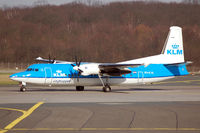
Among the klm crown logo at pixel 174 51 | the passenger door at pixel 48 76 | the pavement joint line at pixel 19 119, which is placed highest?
the klm crown logo at pixel 174 51

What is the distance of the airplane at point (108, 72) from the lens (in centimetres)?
2783

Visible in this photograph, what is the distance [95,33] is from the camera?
71875 millimetres

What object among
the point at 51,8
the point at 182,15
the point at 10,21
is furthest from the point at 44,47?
the point at 182,15

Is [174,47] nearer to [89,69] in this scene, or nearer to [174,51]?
[174,51]

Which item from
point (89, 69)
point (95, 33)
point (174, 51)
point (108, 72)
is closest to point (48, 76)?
point (89, 69)

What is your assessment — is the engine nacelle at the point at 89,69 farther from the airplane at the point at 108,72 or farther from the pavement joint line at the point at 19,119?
the pavement joint line at the point at 19,119

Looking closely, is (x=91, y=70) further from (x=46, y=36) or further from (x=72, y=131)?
(x=46, y=36)

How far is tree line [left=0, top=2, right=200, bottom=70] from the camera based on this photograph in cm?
6644

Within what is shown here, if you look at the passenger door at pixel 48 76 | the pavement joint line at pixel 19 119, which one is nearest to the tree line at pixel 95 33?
the passenger door at pixel 48 76

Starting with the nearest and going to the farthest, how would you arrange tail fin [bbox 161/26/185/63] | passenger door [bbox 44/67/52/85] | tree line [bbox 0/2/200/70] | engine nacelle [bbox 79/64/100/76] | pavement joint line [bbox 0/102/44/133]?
pavement joint line [bbox 0/102/44/133], engine nacelle [bbox 79/64/100/76], passenger door [bbox 44/67/52/85], tail fin [bbox 161/26/185/63], tree line [bbox 0/2/200/70]

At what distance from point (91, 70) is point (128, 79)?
3998mm

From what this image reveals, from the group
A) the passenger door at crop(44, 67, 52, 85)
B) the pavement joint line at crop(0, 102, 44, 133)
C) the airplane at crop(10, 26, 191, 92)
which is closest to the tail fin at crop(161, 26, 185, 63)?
the airplane at crop(10, 26, 191, 92)

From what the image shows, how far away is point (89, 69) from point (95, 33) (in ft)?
147

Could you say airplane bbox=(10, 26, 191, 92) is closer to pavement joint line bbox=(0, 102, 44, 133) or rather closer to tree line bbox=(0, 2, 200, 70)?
pavement joint line bbox=(0, 102, 44, 133)
